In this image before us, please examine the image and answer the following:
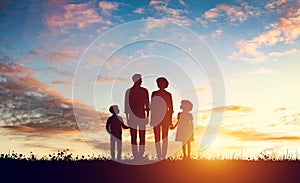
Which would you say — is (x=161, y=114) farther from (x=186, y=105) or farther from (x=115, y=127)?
(x=115, y=127)

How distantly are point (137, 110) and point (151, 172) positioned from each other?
3847 mm

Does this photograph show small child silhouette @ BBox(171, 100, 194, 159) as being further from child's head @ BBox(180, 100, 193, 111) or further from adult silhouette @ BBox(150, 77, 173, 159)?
adult silhouette @ BBox(150, 77, 173, 159)

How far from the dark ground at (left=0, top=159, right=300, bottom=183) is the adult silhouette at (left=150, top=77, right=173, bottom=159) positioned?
1213mm

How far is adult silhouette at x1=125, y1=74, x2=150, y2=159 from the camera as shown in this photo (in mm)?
17906

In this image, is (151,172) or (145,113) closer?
(151,172)

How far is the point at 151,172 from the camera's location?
14.5 meters

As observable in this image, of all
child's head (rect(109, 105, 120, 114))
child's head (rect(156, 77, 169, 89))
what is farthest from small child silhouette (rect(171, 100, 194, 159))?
child's head (rect(109, 105, 120, 114))

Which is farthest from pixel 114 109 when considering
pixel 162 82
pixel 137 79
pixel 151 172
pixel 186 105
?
pixel 151 172

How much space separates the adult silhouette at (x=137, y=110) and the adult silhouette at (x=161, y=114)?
0.30 meters

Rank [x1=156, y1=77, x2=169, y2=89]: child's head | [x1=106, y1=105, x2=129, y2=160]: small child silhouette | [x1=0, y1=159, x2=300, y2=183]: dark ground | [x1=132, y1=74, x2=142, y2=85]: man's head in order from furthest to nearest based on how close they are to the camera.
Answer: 1. [x1=106, y1=105, x2=129, y2=160]: small child silhouette
2. [x1=132, y1=74, x2=142, y2=85]: man's head
3. [x1=156, y1=77, x2=169, y2=89]: child's head
4. [x1=0, y1=159, x2=300, y2=183]: dark ground

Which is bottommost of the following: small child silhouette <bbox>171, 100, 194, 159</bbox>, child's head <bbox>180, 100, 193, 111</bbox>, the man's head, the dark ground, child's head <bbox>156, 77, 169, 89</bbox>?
the dark ground

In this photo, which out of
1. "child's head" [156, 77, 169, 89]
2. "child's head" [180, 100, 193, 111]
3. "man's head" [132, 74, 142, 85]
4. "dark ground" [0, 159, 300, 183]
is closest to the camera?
"dark ground" [0, 159, 300, 183]

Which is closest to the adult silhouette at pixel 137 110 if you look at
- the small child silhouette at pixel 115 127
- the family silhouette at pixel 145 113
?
the family silhouette at pixel 145 113

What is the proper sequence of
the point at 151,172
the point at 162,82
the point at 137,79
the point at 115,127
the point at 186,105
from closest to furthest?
the point at 151,172 → the point at 162,82 → the point at 137,79 → the point at 186,105 → the point at 115,127
